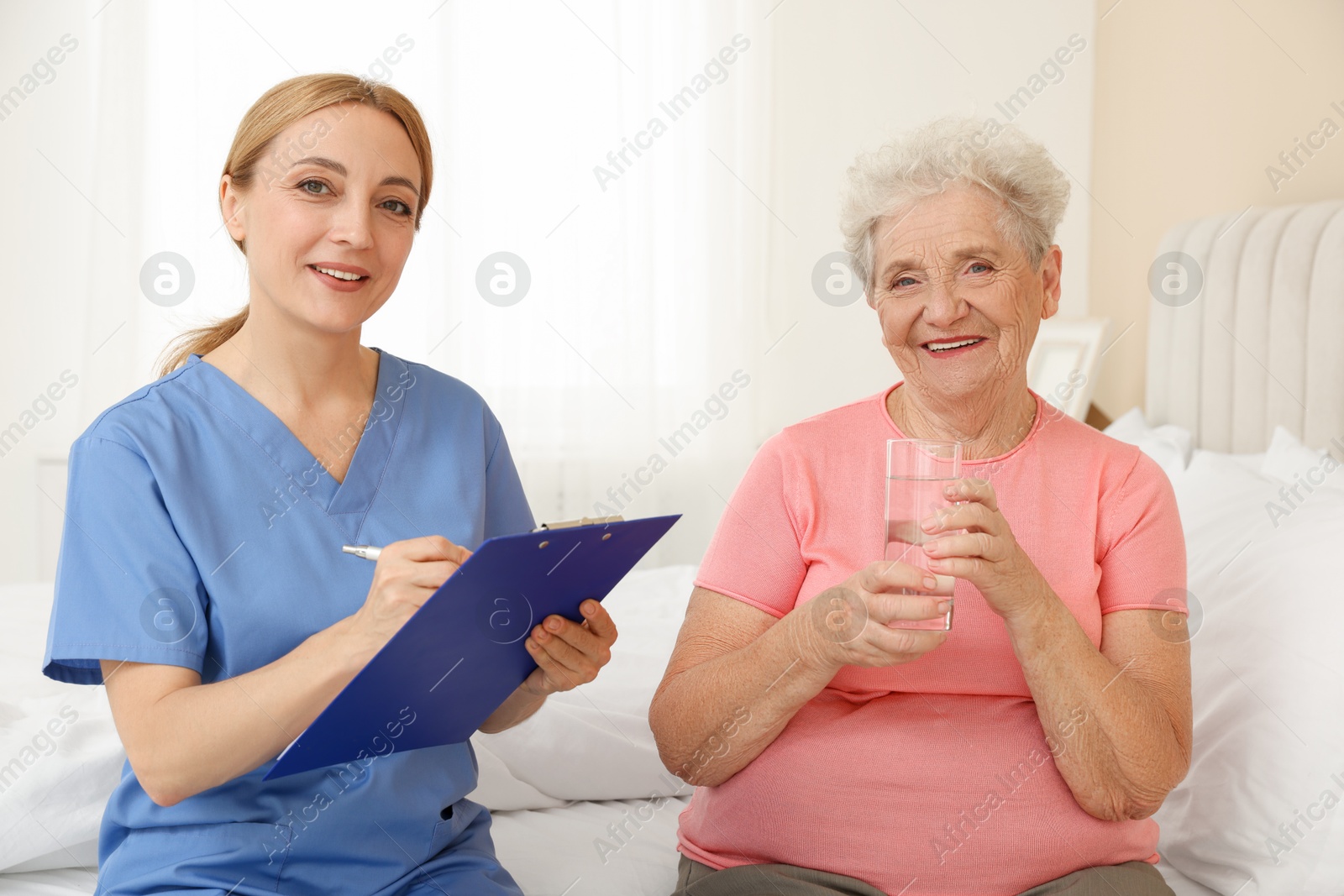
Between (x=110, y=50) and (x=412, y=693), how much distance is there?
2.86 m

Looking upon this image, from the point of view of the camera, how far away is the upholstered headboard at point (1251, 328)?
7.39 feet

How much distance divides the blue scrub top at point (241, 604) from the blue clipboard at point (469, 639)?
1.7 inches

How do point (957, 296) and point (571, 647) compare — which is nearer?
point (571, 647)

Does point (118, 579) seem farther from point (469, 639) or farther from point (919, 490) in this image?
point (919, 490)

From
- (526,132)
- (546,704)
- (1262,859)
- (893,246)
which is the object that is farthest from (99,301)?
(1262,859)

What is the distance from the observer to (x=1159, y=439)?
2559 millimetres

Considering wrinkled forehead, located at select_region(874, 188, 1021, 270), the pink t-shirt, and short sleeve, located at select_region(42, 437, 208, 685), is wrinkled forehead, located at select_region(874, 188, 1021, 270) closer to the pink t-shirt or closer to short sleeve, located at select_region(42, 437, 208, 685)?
the pink t-shirt

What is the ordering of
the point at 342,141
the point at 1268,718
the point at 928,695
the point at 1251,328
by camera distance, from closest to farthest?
the point at 342,141
the point at 928,695
the point at 1268,718
the point at 1251,328

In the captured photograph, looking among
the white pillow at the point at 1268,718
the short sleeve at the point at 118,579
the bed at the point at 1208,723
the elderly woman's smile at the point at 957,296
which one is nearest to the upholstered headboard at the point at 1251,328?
the bed at the point at 1208,723

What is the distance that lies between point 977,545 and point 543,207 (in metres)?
2.61

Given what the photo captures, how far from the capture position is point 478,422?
141 cm

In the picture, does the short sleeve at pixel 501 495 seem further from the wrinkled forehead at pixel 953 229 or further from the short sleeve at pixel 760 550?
the wrinkled forehead at pixel 953 229

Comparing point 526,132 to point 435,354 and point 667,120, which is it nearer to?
point 667,120

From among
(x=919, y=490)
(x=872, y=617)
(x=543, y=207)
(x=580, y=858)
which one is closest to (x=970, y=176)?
(x=919, y=490)
